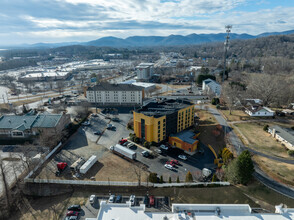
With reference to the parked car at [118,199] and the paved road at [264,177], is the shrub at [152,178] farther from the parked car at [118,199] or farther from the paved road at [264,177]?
the paved road at [264,177]

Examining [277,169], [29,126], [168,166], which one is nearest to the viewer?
[277,169]

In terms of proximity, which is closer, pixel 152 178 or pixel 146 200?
pixel 146 200

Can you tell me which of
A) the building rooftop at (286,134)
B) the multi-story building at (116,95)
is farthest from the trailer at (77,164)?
the building rooftop at (286,134)

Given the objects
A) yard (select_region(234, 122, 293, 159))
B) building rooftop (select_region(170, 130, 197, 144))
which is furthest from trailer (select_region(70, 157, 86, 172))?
yard (select_region(234, 122, 293, 159))

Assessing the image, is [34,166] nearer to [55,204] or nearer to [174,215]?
[55,204]

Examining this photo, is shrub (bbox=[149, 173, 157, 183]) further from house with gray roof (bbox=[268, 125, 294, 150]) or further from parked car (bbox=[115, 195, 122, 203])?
house with gray roof (bbox=[268, 125, 294, 150])

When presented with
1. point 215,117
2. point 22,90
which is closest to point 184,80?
point 215,117

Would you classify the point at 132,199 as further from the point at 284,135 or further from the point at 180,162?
the point at 284,135

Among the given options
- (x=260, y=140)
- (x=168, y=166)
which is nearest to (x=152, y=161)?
(x=168, y=166)

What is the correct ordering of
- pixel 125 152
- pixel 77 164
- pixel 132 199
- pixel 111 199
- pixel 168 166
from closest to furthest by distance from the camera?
pixel 132 199 → pixel 111 199 → pixel 168 166 → pixel 77 164 → pixel 125 152
